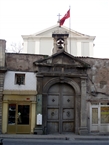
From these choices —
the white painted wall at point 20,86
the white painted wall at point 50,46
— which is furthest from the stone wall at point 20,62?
the white painted wall at point 50,46

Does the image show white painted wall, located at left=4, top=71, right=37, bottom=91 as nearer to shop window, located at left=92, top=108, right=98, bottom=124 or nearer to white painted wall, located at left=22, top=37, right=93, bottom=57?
shop window, located at left=92, top=108, right=98, bottom=124

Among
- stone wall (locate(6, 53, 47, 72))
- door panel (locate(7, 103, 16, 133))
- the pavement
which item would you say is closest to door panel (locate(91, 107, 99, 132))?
the pavement

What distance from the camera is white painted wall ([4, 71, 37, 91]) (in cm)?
1655

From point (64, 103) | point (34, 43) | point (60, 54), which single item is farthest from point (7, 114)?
point (34, 43)

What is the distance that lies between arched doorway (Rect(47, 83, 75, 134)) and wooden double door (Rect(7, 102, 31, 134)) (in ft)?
4.96

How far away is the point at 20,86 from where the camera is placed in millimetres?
16750

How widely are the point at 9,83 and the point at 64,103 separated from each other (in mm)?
4202

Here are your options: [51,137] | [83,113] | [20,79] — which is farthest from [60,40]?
[51,137]

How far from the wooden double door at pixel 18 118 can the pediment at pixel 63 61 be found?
337 centimetres

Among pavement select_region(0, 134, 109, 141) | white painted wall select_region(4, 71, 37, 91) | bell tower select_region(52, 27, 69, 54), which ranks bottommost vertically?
pavement select_region(0, 134, 109, 141)

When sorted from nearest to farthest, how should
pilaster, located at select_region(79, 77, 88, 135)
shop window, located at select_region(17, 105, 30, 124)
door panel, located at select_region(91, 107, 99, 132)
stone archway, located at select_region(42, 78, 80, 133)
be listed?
shop window, located at select_region(17, 105, 30, 124) → pilaster, located at select_region(79, 77, 88, 135) → stone archway, located at select_region(42, 78, 80, 133) → door panel, located at select_region(91, 107, 99, 132)

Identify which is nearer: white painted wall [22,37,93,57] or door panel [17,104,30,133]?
door panel [17,104,30,133]

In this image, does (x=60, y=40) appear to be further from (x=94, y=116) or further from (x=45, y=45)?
(x=45, y=45)

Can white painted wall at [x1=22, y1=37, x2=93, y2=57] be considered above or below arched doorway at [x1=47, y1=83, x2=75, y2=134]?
above
